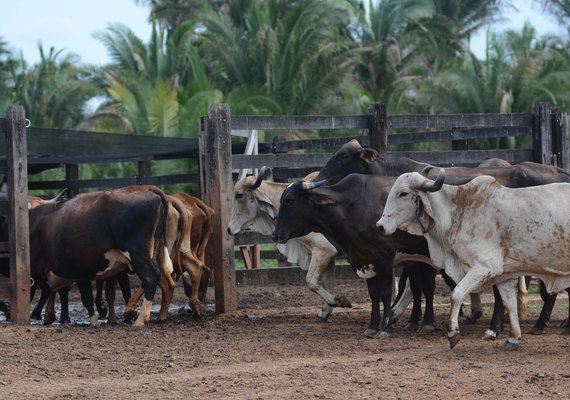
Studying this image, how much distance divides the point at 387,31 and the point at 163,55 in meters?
8.33

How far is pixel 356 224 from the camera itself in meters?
11.2

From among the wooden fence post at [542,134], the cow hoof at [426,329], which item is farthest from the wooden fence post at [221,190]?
the wooden fence post at [542,134]

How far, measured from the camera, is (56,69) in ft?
140

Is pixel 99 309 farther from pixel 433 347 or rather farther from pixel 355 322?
pixel 433 347

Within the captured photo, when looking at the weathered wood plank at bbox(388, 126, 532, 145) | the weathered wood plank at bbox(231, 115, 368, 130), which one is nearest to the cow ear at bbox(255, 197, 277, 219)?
the weathered wood plank at bbox(231, 115, 368, 130)

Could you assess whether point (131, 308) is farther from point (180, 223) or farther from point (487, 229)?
point (487, 229)

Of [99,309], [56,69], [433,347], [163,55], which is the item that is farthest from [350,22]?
[433,347]

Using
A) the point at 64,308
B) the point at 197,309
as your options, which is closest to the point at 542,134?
the point at 197,309

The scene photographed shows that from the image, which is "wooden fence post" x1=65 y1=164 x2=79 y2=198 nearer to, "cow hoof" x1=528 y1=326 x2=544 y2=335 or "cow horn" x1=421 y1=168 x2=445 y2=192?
"cow horn" x1=421 y1=168 x2=445 y2=192

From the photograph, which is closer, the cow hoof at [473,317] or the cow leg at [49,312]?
the cow hoof at [473,317]

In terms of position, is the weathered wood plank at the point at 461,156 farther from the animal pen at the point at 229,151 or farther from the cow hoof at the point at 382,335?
the cow hoof at the point at 382,335

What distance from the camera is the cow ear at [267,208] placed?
13.5m

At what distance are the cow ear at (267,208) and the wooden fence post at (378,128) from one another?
63.8 inches

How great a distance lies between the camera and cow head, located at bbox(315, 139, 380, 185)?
12.6m
